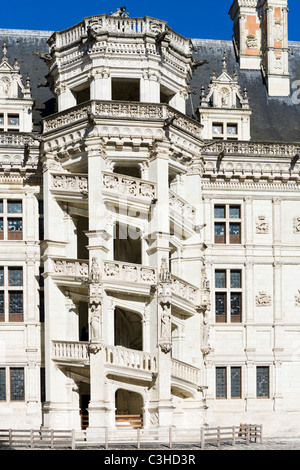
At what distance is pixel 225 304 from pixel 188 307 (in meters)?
3.15

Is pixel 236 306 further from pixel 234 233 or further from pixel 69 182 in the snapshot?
pixel 69 182

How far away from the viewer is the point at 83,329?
3406 centimetres

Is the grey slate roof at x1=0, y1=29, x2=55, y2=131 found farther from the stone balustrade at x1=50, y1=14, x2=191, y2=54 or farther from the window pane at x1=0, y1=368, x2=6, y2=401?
the window pane at x1=0, y1=368, x2=6, y2=401

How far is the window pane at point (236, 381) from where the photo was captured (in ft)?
113

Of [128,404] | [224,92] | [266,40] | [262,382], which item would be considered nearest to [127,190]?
[128,404]

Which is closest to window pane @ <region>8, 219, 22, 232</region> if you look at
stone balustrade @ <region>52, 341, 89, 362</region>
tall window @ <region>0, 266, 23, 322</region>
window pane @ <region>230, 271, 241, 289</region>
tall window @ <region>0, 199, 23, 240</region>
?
tall window @ <region>0, 199, 23, 240</region>

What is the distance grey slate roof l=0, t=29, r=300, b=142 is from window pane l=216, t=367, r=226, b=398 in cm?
867

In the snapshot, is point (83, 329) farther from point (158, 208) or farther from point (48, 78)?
point (48, 78)

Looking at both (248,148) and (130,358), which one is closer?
(130,358)

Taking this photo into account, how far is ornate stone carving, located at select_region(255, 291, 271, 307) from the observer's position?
34844 mm

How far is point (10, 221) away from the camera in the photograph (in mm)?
34281

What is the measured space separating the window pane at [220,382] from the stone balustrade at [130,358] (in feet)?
16.0

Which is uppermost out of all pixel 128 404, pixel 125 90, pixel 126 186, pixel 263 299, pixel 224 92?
pixel 224 92

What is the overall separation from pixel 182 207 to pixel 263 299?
15.7 feet
